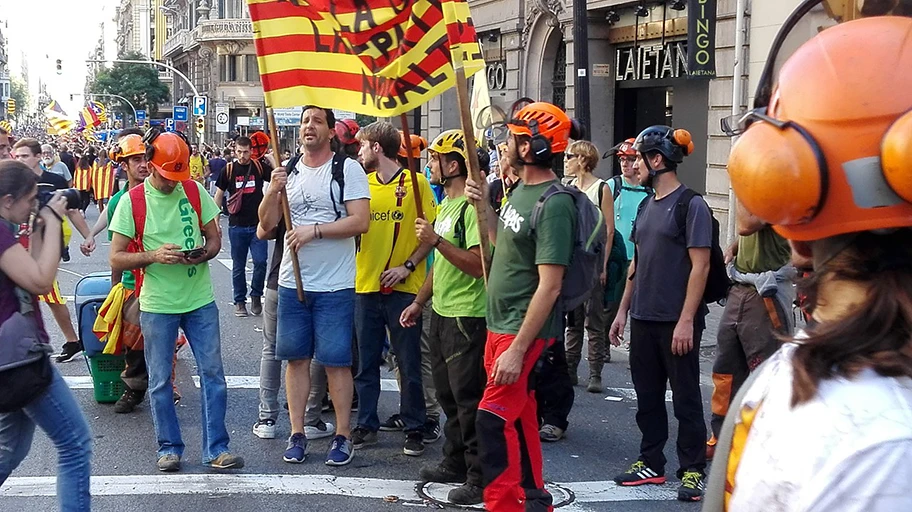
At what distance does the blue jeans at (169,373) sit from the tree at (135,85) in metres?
82.2

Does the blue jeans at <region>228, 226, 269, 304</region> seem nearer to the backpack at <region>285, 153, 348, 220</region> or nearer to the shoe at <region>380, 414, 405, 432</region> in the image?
the shoe at <region>380, 414, 405, 432</region>

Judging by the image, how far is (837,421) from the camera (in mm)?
1351

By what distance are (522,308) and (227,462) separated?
2268 millimetres

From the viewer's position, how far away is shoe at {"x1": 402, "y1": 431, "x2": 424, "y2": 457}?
20.8ft

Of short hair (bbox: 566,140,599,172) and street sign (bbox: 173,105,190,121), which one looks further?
street sign (bbox: 173,105,190,121)

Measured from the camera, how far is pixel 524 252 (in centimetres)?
466

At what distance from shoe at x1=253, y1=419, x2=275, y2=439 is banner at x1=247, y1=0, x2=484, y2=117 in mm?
2168

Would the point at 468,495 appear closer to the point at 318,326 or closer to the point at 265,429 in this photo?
the point at 318,326

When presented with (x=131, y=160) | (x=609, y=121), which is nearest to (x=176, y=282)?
(x=131, y=160)

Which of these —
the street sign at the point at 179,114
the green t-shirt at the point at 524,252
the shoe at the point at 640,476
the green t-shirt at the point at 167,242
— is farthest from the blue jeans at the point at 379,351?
the street sign at the point at 179,114

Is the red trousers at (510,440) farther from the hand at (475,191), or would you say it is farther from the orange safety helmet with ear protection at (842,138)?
the orange safety helmet with ear protection at (842,138)

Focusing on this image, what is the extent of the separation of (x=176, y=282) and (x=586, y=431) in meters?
2.98

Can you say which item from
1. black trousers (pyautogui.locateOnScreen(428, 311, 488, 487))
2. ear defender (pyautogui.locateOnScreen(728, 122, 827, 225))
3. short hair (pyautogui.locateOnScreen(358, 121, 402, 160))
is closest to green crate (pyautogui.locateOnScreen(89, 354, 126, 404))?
short hair (pyautogui.locateOnScreen(358, 121, 402, 160))

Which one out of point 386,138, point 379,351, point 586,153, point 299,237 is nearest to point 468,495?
point 379,351
